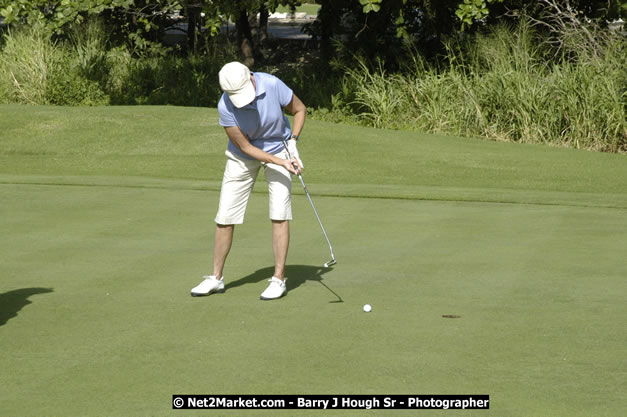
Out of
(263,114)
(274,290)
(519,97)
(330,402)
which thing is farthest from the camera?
(519,97)

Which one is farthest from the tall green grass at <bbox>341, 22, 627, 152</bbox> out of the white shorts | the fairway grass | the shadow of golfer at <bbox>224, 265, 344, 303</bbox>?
the white shorts

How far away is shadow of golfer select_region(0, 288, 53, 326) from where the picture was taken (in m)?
5.52

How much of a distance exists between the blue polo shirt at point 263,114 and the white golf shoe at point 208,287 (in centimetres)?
82

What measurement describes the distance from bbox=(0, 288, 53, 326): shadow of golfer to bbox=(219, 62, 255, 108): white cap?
66.0 inches

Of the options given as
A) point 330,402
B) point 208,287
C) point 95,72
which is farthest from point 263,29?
point 330,402

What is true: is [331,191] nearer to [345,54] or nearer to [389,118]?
[389,118]

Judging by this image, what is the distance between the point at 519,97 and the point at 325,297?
1086 cm

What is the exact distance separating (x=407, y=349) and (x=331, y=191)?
6169 millimetres

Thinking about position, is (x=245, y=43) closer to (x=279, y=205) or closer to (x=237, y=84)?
(x=279, y=205)

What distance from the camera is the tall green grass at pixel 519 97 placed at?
51.9ft

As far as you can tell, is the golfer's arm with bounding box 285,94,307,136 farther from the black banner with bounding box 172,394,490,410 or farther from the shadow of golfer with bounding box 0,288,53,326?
the black banner with bounding box 172,394,490,410

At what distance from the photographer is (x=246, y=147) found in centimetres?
602

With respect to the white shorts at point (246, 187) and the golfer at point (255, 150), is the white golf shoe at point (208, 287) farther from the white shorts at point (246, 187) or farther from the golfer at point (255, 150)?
the white shorts at point (246, 187)

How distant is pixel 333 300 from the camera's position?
5.86 meters
